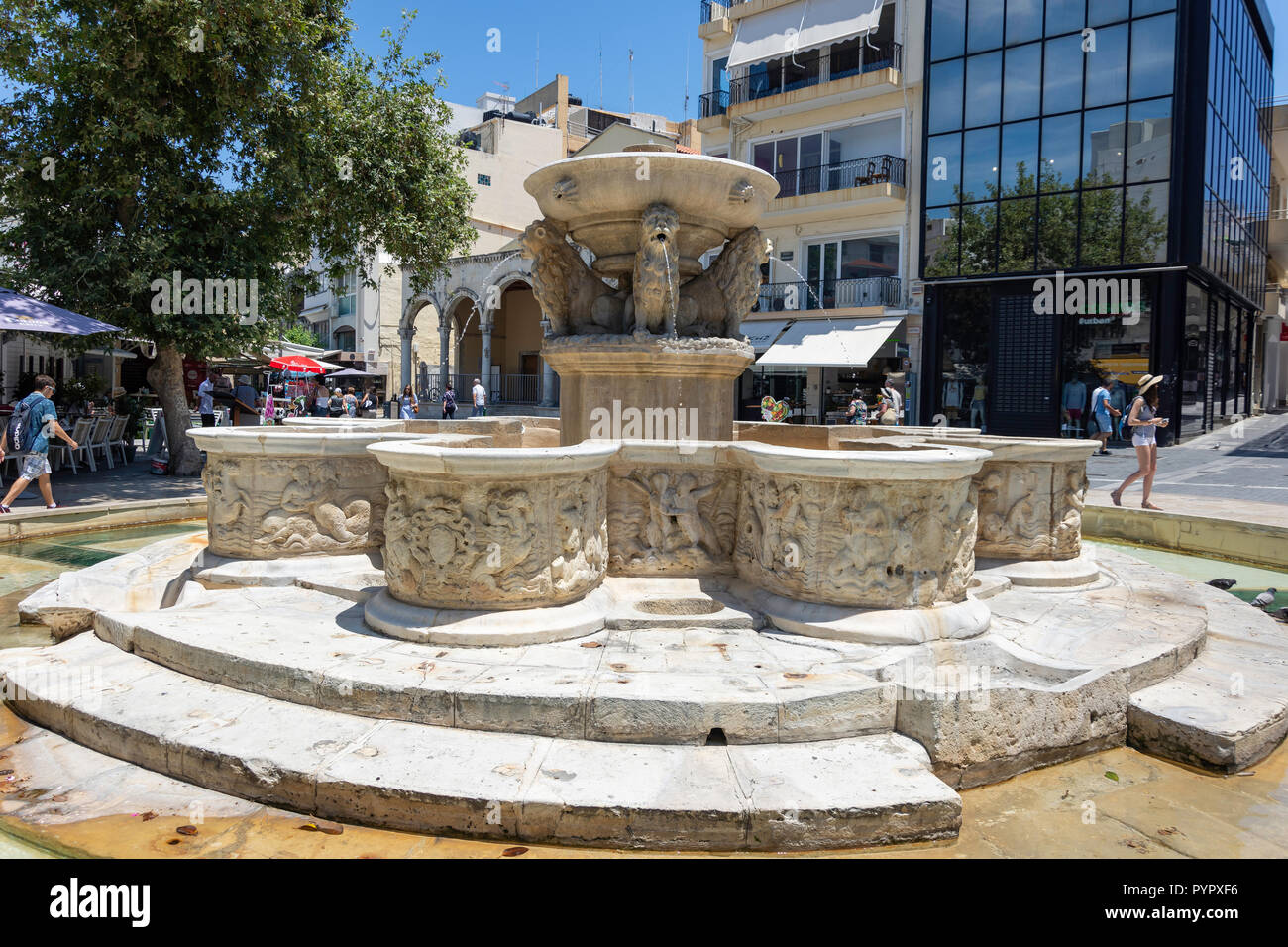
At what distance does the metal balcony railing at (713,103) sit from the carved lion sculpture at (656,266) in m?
21.6

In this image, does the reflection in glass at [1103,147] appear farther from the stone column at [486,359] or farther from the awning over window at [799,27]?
the stone column at [486,359]

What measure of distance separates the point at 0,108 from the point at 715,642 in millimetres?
11540

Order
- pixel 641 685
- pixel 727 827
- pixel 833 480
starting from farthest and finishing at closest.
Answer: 1. pixel 833 480
2. pixel 641 685
3. pixel 727 827

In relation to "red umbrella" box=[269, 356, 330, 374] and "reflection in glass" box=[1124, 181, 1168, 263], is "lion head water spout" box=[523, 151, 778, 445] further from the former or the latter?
"red umbrella" box=[269, 356, 330, 374]

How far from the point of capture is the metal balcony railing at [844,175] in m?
21.5

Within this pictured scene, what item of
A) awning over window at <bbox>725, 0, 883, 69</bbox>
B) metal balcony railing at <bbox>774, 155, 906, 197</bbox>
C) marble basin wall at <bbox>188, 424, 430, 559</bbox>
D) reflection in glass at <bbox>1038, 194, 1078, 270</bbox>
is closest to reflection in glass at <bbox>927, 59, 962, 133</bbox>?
metal balcony railing at <bbox>774, 155, 906, 197</bbox>

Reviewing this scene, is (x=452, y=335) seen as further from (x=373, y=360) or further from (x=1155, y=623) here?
(x=1155, y=623)

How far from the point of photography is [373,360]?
36.4 metres

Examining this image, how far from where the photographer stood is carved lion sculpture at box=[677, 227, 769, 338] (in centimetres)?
597

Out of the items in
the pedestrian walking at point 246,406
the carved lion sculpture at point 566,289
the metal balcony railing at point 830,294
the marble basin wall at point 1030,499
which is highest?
the metal balcony railing at point 830,294

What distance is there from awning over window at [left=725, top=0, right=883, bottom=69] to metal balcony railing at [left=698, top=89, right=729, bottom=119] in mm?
1538

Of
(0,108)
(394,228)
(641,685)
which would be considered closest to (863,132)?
(394,228)

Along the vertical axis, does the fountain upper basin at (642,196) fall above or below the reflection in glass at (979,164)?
below

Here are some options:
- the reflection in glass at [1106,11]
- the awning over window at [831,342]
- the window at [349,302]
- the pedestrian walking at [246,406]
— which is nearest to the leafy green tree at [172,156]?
the pedestrian walking at [246,406]
